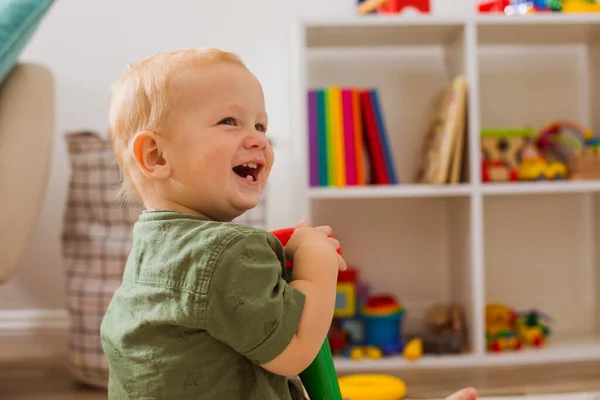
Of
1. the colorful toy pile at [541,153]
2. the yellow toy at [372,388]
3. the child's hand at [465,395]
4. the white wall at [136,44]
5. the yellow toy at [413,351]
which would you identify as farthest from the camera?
the white wall at [136,44]

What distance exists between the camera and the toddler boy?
68 cm

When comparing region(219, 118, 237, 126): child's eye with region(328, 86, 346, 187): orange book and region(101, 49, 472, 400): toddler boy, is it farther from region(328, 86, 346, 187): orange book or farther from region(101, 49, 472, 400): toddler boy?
region(328, 86, 346, 187): orange book

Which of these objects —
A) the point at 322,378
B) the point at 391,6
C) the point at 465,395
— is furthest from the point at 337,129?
the point at 322,378

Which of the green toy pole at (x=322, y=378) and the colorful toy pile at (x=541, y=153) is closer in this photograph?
the green toy pole at (x=322, y=378)

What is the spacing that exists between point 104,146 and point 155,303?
0.82 metres

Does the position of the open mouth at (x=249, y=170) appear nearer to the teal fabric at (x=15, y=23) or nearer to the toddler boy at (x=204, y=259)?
the toddler boy at (x=204, y=259)

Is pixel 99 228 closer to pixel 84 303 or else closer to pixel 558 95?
pixel 84 303

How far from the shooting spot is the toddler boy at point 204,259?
0.68 metres

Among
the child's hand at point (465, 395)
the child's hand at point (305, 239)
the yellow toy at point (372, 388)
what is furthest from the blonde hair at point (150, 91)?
the yellow toy at point (372, 388)

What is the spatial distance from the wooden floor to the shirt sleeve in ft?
2.55

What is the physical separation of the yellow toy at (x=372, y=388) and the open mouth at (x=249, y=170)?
0.64 meters

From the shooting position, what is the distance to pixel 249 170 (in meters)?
0.80

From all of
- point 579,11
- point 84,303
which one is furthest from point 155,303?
point 579,11

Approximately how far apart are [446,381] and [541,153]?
762 millimetres
